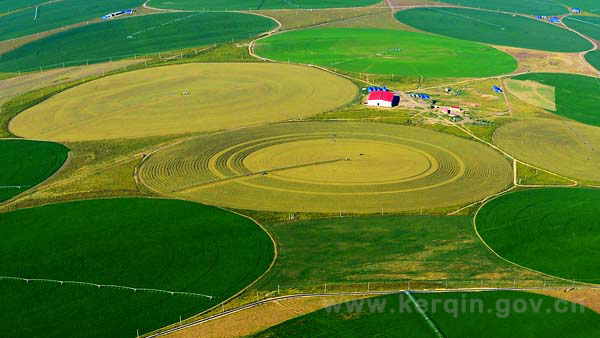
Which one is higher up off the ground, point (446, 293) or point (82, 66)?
point (82, 66)

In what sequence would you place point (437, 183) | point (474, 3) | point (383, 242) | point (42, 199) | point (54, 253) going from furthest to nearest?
point (474, 3), point (437, 183), point (42, 199), point (383, 242), point (54, 253)

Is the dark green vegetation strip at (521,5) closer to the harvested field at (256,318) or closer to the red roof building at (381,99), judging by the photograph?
the red roof building at (381,99)

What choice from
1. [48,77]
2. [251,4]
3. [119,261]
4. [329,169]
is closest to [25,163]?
[119,261]

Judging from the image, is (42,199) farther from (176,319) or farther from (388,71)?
(388,71)

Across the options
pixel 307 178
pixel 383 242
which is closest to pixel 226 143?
pixel 307 178

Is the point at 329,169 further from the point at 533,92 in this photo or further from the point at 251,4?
the point at 251,4

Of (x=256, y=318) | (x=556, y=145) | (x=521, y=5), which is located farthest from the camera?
(x=521, y=5)
